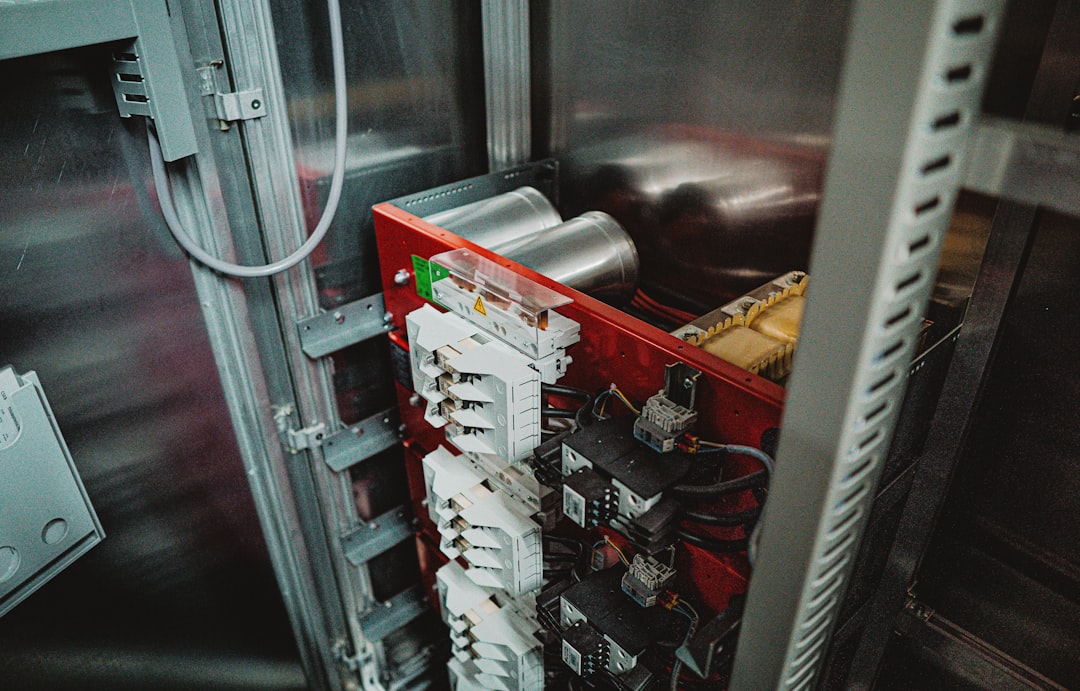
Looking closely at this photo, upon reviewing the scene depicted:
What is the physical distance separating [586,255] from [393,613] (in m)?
1.06

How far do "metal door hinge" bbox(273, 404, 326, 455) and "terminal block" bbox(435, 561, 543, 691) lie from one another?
0.38m

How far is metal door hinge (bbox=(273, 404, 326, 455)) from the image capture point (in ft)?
4.96

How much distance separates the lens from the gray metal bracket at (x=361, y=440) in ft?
5.20

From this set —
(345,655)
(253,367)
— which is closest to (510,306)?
(253,367)

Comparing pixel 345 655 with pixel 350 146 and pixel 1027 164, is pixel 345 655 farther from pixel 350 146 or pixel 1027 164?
pixel 1027 164

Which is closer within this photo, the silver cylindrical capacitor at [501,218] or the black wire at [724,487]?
the black wire at [724,487]

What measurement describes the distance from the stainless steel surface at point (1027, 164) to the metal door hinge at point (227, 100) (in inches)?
44.1

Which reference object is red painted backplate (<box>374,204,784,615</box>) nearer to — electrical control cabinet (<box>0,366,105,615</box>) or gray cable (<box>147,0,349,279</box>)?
gray cable (<box>147,0,349,279</box>)

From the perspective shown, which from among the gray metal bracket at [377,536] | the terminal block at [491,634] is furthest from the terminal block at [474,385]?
the gray metal bracket at [377,536]

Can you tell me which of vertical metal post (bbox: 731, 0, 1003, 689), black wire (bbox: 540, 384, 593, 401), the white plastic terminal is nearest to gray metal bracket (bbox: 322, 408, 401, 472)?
the white plastic terminal

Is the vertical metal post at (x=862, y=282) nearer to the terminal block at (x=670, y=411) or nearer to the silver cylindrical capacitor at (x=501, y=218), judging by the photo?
the terminal block at (x=670, y=411)

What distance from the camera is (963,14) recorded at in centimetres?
38

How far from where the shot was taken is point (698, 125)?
1.38 m

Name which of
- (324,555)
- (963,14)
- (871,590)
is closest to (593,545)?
(871,590)
